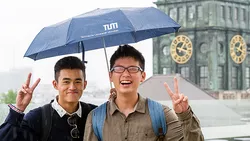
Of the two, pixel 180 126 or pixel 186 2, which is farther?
pixel 186 2

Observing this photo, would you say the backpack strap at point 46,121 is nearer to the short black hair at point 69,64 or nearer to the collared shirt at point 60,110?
the collared shirt at point 60,110

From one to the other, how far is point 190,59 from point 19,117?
2959 cm

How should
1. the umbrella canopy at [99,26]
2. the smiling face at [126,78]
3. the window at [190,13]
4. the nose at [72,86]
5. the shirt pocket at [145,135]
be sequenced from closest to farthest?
1. the shirt pocket at [145,135]
2. the smiling face at [126,78]
3. the nose at [72,86]
4. the umbrella canopy at [99,26]
5. the window at [190,13]

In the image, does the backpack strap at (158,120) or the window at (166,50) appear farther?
the window at (166,50)

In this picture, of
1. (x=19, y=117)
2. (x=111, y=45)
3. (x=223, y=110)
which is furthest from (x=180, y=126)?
(x=223, y=110)

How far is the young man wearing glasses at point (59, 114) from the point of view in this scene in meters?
3.40

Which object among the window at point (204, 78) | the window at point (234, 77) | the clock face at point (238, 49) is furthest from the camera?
the window at point (234, 77)

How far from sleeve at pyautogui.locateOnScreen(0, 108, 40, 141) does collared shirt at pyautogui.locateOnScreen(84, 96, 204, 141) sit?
0.45m

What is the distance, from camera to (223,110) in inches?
635

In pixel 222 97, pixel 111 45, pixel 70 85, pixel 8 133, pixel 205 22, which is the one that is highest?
pixel 205 22

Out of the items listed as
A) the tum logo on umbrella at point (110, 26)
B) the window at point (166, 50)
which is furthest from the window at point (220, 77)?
the tum logo on umbrella at point (110, 26)

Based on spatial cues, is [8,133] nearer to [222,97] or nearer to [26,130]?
[26,130]

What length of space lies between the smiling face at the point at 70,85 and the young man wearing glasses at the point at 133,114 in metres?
0.32

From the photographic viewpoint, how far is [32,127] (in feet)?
11.3
